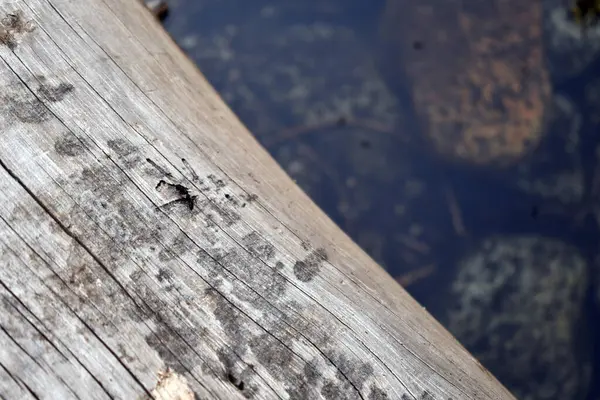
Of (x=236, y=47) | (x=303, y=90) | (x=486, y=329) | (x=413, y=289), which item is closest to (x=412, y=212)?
(x=413, y=289)

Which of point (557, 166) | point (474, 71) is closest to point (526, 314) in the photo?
point (557, 166)

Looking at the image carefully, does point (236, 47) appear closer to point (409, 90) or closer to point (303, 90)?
point (303, 90)

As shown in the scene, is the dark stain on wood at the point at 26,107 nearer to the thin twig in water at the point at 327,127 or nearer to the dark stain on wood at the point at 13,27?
the dark stain on wood at the point at 13,27

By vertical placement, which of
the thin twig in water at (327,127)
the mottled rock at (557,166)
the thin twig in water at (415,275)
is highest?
the thin twig in water at (327,127)

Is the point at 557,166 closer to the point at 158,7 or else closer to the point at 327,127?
the point at 327,127

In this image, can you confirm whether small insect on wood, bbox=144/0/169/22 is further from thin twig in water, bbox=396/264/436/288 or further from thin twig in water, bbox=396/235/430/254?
thin twig in water, bbox=396/264/436/288

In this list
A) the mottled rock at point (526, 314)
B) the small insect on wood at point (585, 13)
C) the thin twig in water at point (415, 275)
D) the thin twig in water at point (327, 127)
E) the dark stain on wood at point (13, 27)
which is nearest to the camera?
the dark stain on wood at point (13, 27)

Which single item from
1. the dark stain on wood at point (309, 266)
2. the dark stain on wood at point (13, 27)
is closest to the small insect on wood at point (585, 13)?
the dark stain on wood at point (309, 266)
